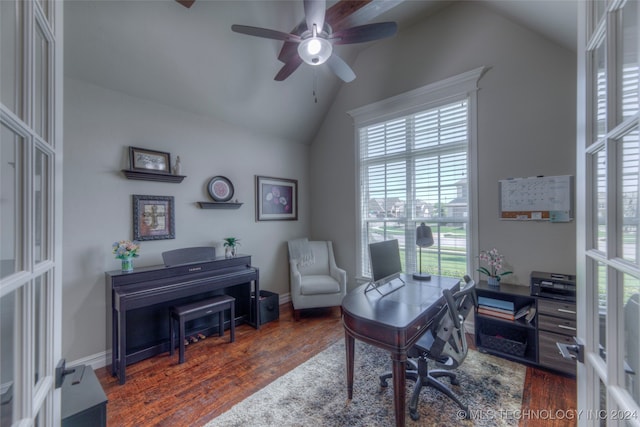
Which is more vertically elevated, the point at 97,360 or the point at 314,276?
the point at 314,276

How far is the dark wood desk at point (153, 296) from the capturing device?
2320 mm

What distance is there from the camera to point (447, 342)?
1.71 m

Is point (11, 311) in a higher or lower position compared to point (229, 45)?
lower

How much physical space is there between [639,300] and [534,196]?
2.41 meters

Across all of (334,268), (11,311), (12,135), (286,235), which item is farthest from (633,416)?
(286,235)

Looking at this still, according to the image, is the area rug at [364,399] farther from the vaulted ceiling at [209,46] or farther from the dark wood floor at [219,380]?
the vaulted ceiling at [209,46]

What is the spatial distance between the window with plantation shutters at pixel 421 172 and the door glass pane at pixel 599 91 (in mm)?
2253

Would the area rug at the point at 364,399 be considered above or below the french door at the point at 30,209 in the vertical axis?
below

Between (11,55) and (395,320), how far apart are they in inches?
71.8

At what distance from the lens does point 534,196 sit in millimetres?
2570

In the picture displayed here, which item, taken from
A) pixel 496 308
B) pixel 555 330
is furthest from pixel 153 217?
pixel 555 330

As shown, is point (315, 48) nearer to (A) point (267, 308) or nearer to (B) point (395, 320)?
(B) point (395, 320)

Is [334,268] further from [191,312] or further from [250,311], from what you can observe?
[191,312]

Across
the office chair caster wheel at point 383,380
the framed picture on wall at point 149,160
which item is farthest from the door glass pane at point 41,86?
the office chair caster wheel at point 383,380
